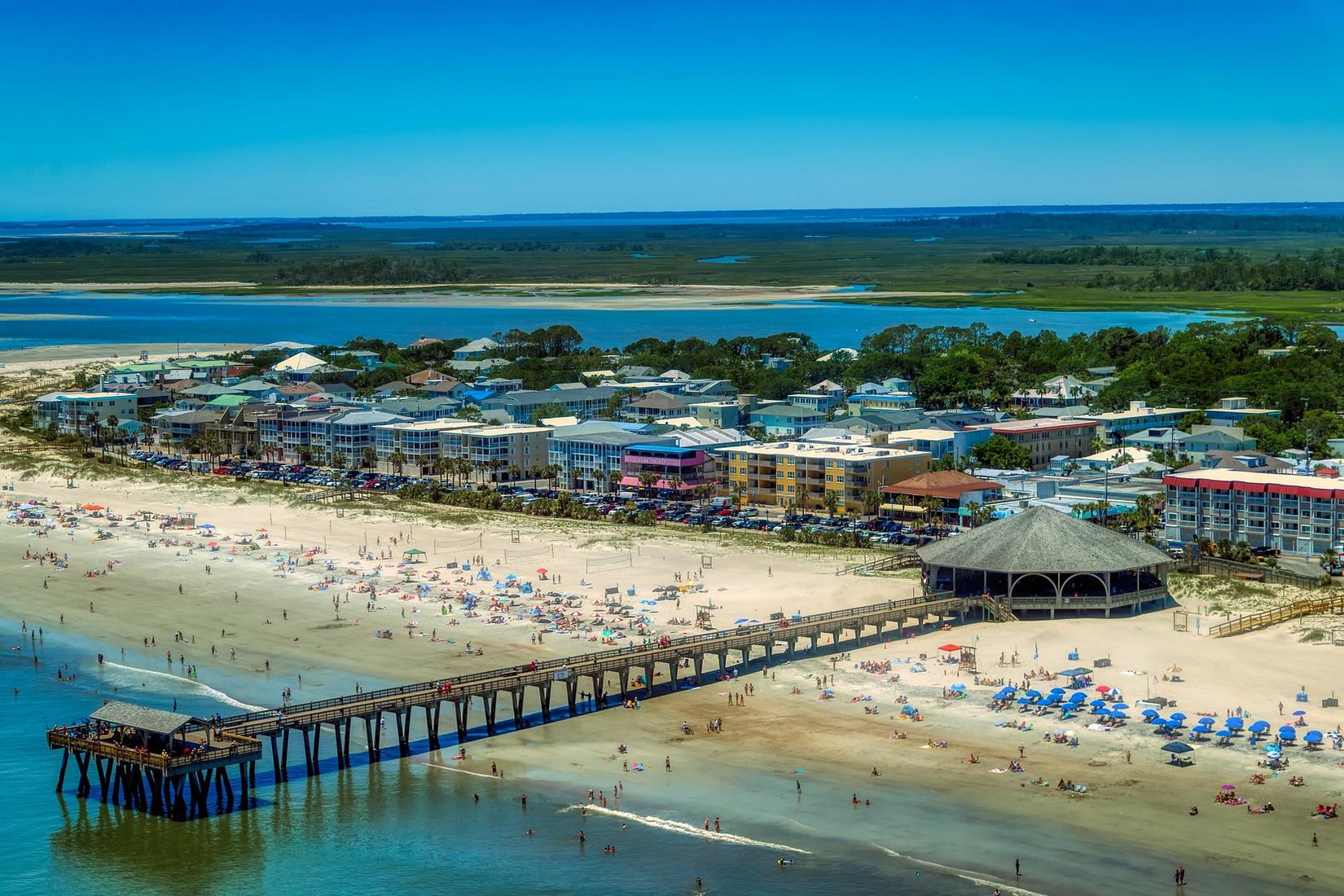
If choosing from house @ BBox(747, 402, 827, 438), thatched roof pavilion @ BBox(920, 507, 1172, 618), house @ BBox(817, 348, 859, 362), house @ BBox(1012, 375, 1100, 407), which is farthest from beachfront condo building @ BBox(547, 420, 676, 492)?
house @ BBox(817, 348, 859, 362)

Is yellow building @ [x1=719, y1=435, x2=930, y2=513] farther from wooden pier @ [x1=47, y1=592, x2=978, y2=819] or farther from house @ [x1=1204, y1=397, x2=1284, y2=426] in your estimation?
house @ [x1=1204, y1=397, x2=1284, y2=426]

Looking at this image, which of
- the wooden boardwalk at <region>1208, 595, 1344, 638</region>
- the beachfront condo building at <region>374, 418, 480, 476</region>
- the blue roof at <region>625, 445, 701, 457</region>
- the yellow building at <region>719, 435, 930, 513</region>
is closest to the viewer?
the wooden boardwalk at <region>1208, 595, 1344, 638</region>

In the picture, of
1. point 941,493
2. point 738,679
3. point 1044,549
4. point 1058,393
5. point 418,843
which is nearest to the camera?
point 418,843

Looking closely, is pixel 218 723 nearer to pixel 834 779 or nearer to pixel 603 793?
pixel 603 793

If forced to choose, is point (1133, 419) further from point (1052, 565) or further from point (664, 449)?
point (1052, 565)

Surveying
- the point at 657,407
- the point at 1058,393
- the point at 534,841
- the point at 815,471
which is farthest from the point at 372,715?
the point at 1058,393

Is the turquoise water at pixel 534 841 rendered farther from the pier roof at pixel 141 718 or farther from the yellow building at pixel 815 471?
the yellow building at pixel 815 471

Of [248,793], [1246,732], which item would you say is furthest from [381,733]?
[1246,732]
